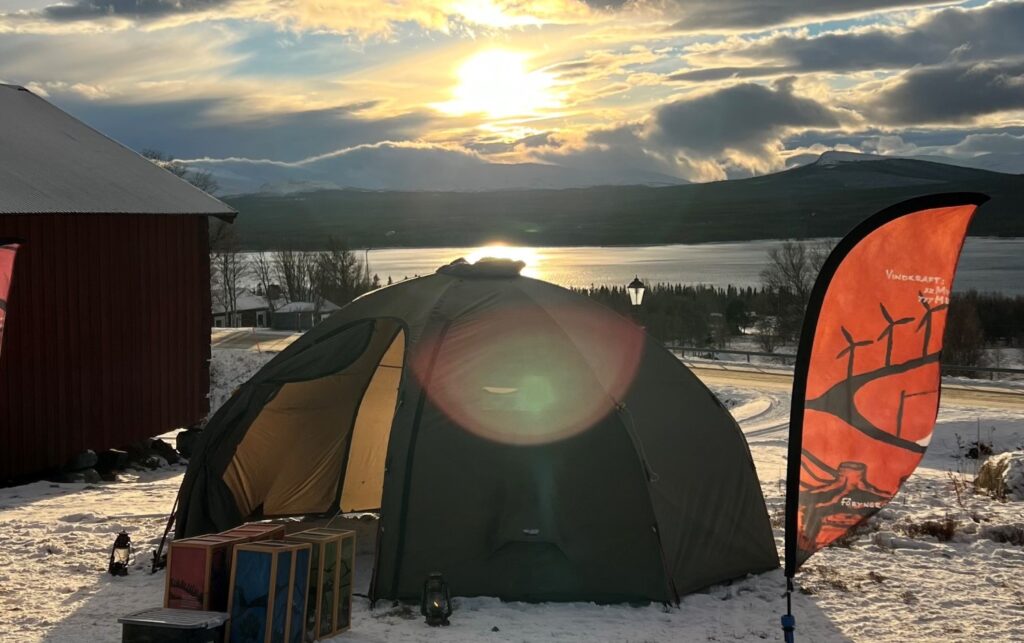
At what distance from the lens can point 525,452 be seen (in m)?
8.12

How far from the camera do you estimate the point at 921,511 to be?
10492 millimetres

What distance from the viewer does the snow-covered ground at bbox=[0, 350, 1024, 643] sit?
23.7 ft

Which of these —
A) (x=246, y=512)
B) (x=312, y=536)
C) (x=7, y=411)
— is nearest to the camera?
(x=312, y=536)

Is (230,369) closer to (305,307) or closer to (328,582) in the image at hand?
(328,582)

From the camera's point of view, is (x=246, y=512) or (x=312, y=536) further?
(x=246, y=512)

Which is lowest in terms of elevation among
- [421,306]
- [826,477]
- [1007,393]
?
[1007,393]

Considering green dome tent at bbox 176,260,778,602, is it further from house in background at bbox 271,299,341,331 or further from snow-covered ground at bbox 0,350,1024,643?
house in background at bbox 271,299,341,331

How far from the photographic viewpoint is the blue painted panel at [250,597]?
260 inches

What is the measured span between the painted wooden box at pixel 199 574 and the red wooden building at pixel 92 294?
850cm

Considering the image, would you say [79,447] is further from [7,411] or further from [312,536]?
[312,536]

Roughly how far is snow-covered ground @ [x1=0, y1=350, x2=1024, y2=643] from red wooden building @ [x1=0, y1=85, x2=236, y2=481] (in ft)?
12.7

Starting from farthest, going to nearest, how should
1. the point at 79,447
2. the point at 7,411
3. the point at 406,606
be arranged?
the point at 79,447 < the point at 7,411 < the point at 406,606

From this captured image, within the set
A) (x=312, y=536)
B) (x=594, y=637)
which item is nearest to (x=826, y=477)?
(x=594, y=637)

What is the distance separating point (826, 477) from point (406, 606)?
3210mm
